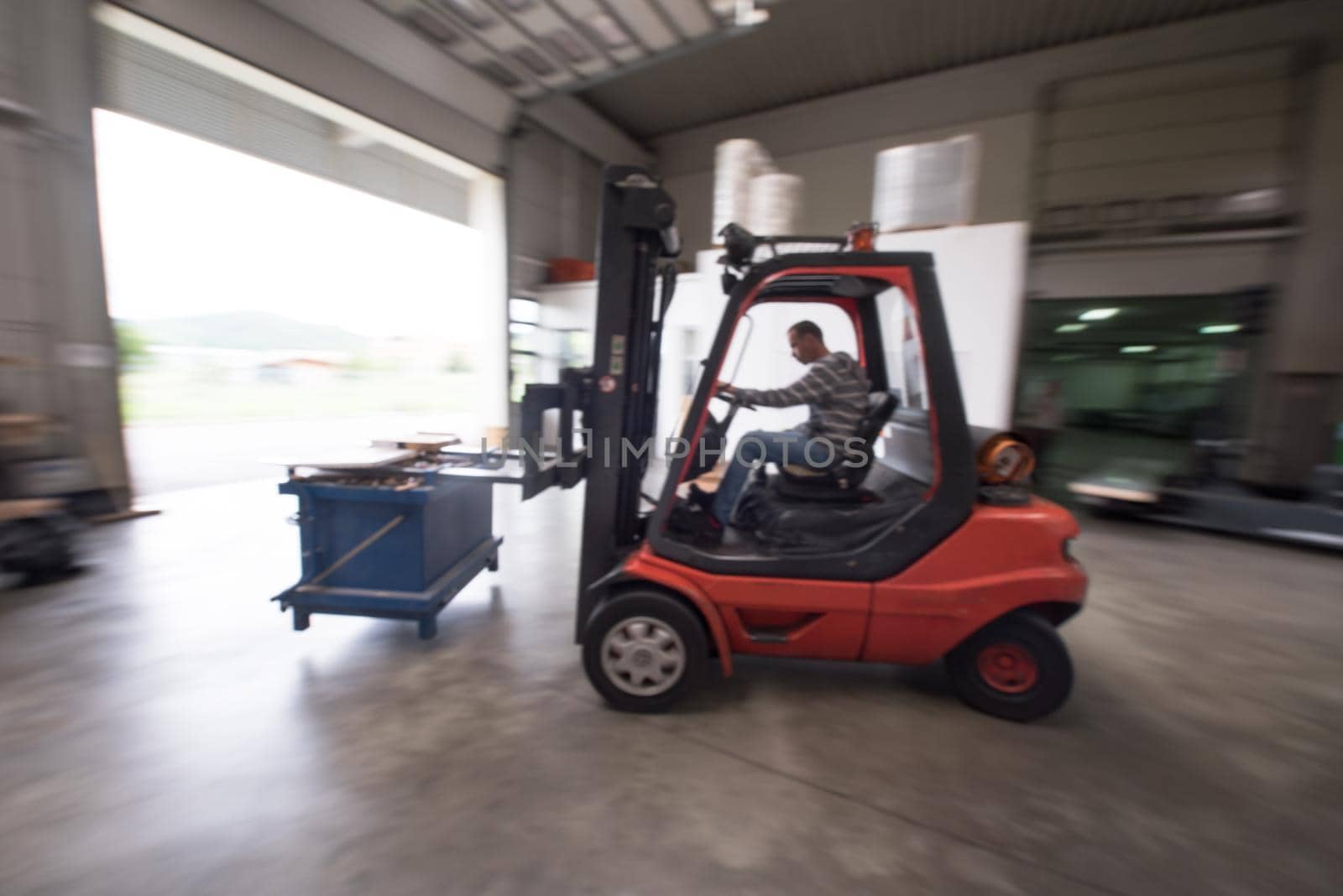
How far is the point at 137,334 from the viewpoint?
6.50m

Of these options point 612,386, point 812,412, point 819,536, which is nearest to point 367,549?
point 612,386

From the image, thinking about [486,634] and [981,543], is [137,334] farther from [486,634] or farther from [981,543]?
[981,543]

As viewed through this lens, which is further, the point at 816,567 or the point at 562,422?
the point at 562,422

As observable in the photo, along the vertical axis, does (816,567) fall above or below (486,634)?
above

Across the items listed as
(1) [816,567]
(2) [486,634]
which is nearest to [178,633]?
(2) [486,634]

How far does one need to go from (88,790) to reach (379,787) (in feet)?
3.84

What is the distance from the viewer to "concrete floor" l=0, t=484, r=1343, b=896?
1.96m

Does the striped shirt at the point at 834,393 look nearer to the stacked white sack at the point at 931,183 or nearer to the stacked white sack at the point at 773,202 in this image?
the stacked white sack at the point at 931,183

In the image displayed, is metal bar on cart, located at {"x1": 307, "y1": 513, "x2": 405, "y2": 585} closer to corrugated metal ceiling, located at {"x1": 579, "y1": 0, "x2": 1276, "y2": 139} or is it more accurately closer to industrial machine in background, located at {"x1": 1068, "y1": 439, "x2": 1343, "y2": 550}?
industrial machine in background, located at {"x1": 1068, "y1": 439, "x2": 1343, "y2": 550}

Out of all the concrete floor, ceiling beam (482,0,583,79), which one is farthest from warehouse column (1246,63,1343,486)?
ceiling beam (482,0,583,79)

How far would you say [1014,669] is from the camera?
291 cm

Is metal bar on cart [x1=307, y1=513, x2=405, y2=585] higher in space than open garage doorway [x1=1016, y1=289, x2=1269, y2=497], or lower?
lower

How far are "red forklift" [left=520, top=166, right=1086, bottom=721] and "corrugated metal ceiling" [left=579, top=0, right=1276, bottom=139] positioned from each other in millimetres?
7777

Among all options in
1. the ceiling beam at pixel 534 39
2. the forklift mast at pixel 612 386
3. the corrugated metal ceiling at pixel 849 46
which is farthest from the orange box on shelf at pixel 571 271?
the forklift mast at pixel 612 386
